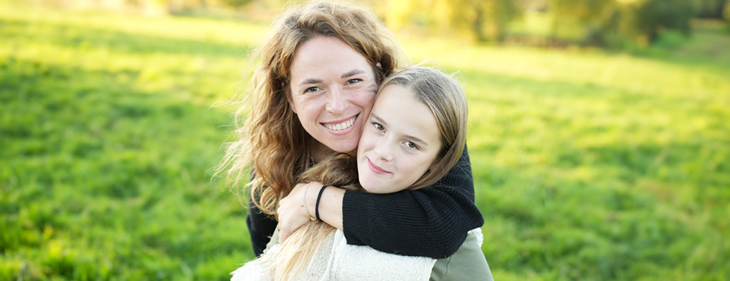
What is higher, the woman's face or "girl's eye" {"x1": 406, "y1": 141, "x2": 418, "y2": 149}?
the woman's face

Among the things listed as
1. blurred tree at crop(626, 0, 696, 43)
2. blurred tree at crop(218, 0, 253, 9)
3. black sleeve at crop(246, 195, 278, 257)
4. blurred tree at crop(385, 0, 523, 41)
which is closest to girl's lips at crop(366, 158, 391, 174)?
black sleeve at crop(246, 195, 278, 257)

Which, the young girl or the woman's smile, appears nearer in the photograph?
the young girl

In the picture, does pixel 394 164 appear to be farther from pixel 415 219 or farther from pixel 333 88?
pixel 333 88

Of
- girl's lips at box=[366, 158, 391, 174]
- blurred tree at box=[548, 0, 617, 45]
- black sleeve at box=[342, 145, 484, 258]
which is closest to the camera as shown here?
black sleeve at box=[342, 145, 484, 258]

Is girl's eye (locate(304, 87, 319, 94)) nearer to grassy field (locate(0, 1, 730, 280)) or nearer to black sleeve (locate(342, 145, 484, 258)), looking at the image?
black sleeve (locate(342, 145, 484, 258))

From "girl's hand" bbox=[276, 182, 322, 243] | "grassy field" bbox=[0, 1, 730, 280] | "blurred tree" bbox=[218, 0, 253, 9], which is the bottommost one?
"blurred tree" bbox=[218, 0, 253, 9]

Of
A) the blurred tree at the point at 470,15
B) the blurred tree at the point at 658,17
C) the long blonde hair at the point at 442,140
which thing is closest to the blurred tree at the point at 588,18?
the blurred tree at the point at 658,17

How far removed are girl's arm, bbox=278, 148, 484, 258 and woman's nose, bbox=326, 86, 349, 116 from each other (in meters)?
0.38

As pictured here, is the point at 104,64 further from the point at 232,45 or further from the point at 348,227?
the point at 348,227

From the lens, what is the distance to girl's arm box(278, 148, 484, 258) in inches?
68.9

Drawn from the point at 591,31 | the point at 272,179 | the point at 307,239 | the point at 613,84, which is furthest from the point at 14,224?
the point at 591,31

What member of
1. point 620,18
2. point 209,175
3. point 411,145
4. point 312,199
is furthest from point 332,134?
point 620,18

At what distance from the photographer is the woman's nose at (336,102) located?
80.8 inches

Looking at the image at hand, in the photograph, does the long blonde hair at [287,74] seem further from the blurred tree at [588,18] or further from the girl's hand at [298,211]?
the blurred tree at [588,18]
